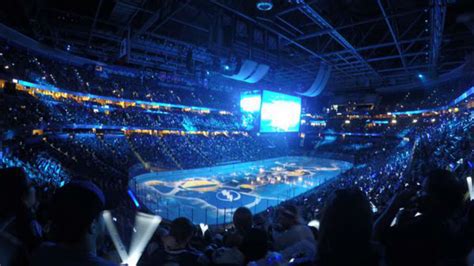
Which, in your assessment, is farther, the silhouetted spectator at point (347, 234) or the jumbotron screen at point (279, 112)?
the jumbotron screen at point (279, 112)

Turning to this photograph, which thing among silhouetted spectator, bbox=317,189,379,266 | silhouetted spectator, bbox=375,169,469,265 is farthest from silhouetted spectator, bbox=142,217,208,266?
silhouetted spectator, bbox=375,169,469,265

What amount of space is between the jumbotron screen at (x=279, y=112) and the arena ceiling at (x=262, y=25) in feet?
6.20

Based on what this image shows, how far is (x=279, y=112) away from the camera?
567 inches

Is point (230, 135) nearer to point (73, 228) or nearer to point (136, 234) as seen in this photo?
point (136, 234)

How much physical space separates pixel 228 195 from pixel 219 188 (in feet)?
6.34

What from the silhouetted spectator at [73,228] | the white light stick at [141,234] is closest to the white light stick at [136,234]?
the white light stick at [141,234]

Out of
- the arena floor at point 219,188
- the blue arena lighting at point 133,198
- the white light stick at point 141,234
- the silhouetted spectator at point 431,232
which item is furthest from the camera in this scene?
the arena floor at point 219,188

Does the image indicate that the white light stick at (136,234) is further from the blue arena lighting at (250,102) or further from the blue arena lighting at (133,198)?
the blue arena lighting at (250,102)

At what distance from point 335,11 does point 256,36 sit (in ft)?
9.76

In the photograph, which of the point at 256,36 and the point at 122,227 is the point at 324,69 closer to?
the point at 256,36

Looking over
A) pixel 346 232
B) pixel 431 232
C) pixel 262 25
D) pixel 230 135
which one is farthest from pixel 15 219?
pixel 230 135

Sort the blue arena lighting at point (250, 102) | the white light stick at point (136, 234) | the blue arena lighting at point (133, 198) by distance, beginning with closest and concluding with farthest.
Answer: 1. the white light stick at point (136, 234)
2. the blue arena lighting at point (133, 198)
3. the blue arena lighting at point (250, 102)

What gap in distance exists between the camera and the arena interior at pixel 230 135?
5.89 ft

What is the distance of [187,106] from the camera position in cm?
3591
